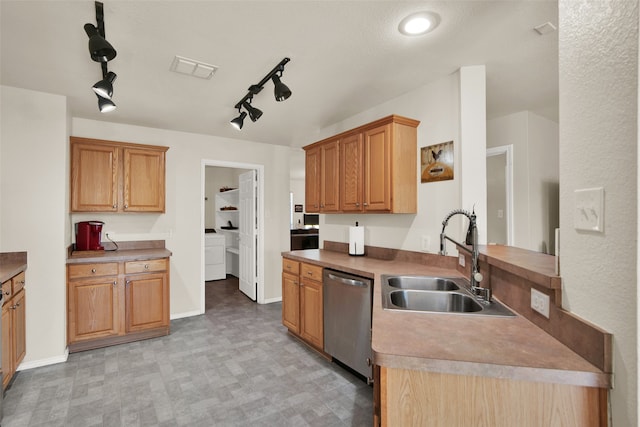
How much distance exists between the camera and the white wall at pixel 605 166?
2.49 feet

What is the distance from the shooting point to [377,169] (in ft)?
9.01

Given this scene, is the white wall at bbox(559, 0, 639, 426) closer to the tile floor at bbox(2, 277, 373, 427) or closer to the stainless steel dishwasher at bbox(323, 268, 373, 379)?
the stainless steel dishwasher at bbox(323, 268, 373, 379)

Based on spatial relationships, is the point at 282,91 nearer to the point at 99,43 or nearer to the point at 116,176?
the point at 99,43

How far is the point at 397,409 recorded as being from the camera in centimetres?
105

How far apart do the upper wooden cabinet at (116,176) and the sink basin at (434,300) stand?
3001 millimetres

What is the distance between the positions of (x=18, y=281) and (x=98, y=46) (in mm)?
2088

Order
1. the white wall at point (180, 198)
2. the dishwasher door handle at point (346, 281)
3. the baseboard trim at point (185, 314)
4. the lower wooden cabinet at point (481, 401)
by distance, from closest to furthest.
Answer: the lower wooden cabinet at point (481, 401) < the dishwasher door handle at point (346, 281) < the white wall at point (180, 198) < the baseboard trim at point (185, 314)

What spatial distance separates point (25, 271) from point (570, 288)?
3.78 meters

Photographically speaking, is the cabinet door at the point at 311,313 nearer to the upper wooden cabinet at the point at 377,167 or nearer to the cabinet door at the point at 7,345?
the upper wooden cabinet at the point at 377,167

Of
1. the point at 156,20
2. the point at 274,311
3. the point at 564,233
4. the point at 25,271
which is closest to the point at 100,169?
the point at 25,271

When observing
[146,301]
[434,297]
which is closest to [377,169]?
[434,297]

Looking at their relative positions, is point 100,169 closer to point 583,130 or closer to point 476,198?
point 476,198

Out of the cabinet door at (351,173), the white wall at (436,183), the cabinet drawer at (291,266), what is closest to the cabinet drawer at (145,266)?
the cabinet drawer at (291,266)

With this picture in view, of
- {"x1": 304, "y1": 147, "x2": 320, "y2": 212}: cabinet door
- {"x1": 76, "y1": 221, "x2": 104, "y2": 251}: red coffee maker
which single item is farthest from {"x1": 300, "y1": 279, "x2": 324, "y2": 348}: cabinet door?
{"x1": 76, "y1": 221, "x2": 104, "y2": 251}: red coffee maker
